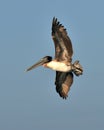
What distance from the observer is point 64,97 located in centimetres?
4453

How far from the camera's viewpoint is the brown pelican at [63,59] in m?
42.6

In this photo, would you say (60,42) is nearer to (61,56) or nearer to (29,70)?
(61,56)

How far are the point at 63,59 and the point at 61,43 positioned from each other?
0.89 meters

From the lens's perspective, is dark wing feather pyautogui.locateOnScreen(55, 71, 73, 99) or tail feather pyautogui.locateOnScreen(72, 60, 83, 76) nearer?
tail feather pyautogui.locateOnScreen(72, 60, 83, 76)

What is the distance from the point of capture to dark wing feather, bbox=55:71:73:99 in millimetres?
44406

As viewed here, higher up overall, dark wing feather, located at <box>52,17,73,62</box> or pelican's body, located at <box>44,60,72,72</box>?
dark wing feather, located at <box>52,17,73,62</box>

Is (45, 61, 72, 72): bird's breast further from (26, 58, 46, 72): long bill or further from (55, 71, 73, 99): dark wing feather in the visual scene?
(55, 71, 73, 99): dark wing feather

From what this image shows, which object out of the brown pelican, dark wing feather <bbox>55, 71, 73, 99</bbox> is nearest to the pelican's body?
the brown pelican

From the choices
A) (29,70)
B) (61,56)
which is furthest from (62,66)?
(29,70)

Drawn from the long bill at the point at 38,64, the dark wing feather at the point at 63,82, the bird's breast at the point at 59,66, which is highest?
the long bill at the point at 38,64

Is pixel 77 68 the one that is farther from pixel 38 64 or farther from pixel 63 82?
pixel 38 64

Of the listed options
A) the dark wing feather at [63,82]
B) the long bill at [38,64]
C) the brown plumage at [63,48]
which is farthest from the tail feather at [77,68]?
the long bill at [38,64]

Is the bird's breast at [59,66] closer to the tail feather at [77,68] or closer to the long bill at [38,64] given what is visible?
the tail feather at [77,68]

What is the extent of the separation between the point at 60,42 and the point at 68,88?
294 cm
